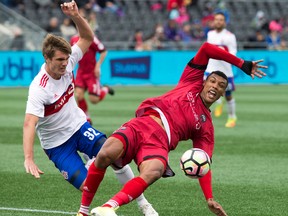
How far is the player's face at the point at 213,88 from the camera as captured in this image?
812cm

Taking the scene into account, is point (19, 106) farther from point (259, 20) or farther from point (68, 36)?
point (259, 20)

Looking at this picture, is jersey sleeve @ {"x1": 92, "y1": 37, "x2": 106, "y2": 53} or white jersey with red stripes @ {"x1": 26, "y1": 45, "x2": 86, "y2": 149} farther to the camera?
jersey sleeve @ {"x1": 92, "y1": 37, "x2": 106, "y2": 53}

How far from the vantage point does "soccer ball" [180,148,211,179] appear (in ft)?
25.2

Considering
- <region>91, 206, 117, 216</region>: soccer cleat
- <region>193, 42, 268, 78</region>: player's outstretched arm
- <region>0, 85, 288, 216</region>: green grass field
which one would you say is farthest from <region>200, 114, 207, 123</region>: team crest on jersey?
<region>91, 206, 117, 216</region>: soccer cleat

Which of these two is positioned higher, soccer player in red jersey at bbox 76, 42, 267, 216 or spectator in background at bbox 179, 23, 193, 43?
soccer player in red jersey at bbox 76, 42, 267, 216

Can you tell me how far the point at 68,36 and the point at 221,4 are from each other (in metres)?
10.2

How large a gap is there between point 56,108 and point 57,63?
1.60ft

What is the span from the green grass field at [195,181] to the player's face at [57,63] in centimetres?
141

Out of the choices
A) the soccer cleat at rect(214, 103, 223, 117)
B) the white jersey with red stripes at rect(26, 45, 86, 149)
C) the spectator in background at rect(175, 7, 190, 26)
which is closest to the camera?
the white jersey with red stripes at rect(26, 45, 86, 149)

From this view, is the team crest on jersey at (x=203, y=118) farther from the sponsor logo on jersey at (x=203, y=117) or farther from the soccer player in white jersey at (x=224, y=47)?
the soccer player in white jersey at (x=224, y=47)

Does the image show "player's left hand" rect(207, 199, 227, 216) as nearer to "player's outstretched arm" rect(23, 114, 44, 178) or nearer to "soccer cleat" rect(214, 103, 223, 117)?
"player's outstretched arm" rect(23, 114, 44, 178)

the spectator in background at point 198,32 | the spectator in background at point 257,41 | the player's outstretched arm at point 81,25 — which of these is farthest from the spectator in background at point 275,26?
the player's outstretched arm at point 81,25

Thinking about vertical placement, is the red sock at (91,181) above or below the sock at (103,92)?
above

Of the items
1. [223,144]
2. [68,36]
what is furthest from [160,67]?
[223,144]
